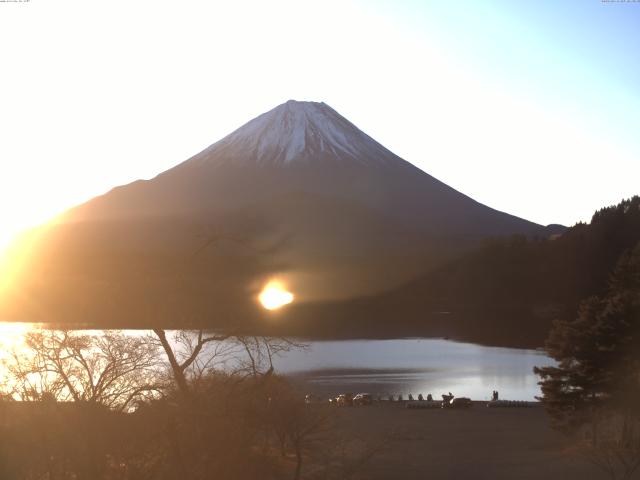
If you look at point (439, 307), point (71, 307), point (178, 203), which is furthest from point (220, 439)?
point (178, 203)

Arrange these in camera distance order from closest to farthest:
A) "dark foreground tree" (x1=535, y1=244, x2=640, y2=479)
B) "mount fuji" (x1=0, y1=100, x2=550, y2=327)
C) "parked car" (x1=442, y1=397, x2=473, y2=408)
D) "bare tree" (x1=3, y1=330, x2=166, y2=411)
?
"bare tree" (x1=3, y1=330, x2=166, y2=411) → "dark foreground tree" (x1=535, y1=244, x2=640, y2=479) → "parked car" (x1=442, y1=397, x2=473, y2=408) → "mount fuji" (x1=0, y1=100, x2=550, y2=327)

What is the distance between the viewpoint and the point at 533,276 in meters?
63.3

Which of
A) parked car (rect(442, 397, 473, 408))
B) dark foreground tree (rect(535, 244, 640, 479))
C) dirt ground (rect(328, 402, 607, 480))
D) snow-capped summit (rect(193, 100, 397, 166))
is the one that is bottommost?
dirt ground (rect(328, 402, 607, 480))

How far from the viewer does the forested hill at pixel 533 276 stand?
189 feet

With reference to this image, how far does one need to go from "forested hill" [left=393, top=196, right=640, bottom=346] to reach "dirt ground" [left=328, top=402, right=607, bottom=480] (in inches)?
1323

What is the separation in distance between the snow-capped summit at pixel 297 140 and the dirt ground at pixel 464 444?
303 ft

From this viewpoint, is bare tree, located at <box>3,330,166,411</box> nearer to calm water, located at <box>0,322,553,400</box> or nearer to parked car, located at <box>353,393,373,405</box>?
parked car, located at <box>353,393,373,405</box>

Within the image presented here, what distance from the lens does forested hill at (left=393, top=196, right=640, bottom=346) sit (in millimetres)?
57594

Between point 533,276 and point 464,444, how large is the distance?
49736 millimetres

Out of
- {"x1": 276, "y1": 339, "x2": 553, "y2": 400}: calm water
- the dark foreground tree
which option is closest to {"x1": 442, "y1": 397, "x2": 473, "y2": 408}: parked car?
{"x1": 276, "y1": 339, "x2": 553, "y2": 400}: calm water

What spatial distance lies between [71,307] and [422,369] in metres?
28.2

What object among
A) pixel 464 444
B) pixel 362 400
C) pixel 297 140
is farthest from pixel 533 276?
pixel 297 140

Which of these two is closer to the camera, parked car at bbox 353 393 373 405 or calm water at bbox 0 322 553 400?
parked car at bbox 353 393 373 405

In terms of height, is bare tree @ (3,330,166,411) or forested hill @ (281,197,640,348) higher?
forested hill @ (281,197,640,348)
